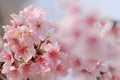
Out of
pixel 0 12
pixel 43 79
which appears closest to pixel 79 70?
pixel 43 79

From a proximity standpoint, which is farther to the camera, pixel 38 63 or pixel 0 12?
pixel 0 12

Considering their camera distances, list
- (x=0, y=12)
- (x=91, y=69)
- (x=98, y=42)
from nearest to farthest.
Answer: (x=98, y=42) < (x=91, y=69) < (x=0, y=12)

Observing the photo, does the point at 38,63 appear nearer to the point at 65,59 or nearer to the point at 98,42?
the point at 65,59

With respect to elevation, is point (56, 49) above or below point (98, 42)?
above

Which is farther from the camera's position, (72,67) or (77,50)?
(72,67)

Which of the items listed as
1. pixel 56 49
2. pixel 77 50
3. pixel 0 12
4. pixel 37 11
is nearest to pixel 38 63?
pixel 56 49

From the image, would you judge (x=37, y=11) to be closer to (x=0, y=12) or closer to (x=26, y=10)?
(x=26, y=10)

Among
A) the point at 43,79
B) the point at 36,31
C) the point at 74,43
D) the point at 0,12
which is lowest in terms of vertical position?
the point at 74,43

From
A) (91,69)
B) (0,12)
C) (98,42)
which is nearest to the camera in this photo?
(98,42)

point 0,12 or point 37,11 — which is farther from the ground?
point 0,12
